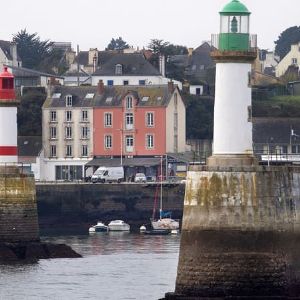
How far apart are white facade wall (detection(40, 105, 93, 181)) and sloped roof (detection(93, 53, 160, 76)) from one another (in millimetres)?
13389

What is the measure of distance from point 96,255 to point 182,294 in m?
23.0

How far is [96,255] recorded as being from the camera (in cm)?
6388

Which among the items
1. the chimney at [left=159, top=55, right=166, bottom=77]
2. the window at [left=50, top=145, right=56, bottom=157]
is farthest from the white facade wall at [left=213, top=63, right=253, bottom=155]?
the chimney at [left=159, top=55, right=166, bottom=77]

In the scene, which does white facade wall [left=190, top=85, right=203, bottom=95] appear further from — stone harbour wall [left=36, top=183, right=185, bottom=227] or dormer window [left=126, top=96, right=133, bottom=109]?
stone harbour wall [left=36, top=183, right=185, bottom=227]

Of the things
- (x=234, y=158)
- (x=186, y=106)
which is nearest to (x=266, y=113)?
(x=186, y=106)

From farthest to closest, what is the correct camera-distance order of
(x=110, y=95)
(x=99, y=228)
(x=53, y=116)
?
(x=53, y=116)
(x=110, y=95)
(x=99, y=228)

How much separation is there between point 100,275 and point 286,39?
12653 cm

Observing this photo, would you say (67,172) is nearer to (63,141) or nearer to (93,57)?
(63,141)

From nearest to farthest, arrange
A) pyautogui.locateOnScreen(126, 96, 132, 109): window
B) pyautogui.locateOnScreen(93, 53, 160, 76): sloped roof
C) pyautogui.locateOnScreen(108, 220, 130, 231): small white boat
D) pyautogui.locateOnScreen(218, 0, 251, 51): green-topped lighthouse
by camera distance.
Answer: pyautogui.locateOnScreen(218, 0, 251, 51): green-topped lighthouse
pyautogui.locateOnScreen(108, 220, 130, 231): small white boat
pyautogui.locateOnScreen(126, 96, 132, 109): window
pyautogui.locateOnScreen(93, 53, 160, 76): sloped roof

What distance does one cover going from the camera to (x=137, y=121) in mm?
107000

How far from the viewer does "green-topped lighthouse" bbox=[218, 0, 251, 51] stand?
41781mm

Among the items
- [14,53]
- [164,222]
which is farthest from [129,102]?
[14,53]

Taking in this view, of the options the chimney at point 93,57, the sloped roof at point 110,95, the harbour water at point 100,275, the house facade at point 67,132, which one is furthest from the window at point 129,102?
the harbour water at point 100,275

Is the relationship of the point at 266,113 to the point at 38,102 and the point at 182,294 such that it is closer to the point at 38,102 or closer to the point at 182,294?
the point at 38,102
